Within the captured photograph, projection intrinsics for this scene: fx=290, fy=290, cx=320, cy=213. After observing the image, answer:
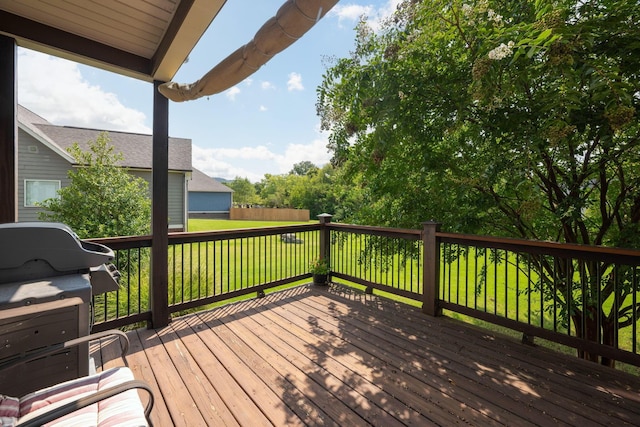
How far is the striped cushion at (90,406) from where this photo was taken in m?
1.17

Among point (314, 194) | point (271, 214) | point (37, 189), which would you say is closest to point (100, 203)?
point (37, 189)

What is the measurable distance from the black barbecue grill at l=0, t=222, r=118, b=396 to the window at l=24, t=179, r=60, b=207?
9.49m

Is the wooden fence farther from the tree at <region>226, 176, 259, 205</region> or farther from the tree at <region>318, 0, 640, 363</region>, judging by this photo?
the tree at <region>318, 0, 640, 363</region>

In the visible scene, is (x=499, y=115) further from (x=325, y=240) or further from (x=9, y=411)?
(x=9, y=411)

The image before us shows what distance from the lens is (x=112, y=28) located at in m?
2.35

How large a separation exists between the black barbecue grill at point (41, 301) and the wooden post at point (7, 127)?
0.85 m

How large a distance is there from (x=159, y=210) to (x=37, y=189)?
30.2ft

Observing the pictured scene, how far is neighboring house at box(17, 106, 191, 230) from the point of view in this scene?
873cm

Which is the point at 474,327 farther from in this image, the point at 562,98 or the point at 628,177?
the point at 562,98

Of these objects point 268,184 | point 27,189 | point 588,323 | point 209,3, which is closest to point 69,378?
point 209,3

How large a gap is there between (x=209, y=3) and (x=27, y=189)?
417 inches

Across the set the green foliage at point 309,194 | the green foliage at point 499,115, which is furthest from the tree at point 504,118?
the green foliage at point 309,194

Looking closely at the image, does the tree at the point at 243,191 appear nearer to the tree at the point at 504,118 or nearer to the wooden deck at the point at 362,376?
the tree at the point at 504,118

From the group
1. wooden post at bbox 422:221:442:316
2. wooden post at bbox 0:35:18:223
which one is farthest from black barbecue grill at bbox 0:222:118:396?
wooden post at bbox 422:221:442:316
